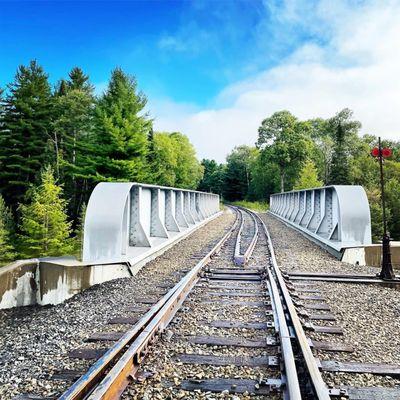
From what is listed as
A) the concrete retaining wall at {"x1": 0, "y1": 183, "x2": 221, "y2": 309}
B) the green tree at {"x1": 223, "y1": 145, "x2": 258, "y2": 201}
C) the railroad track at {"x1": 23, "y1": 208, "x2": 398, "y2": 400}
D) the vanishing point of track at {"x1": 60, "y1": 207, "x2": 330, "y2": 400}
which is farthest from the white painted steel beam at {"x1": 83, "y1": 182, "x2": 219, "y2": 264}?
the green tree at {"x1": 223, "y1": 145, "x2": 258, "y2": 201}

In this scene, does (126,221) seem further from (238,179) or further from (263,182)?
(238,179)

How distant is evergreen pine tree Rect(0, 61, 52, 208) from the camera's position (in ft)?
96.7

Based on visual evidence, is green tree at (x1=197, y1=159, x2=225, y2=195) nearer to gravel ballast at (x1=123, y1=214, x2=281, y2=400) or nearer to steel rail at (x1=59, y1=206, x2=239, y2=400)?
gravel ballast at (x1=123, y1=214, x2=281, y2=400)

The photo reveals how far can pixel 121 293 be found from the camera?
5480mm

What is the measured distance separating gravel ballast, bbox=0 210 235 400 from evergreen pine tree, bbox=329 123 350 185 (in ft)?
150

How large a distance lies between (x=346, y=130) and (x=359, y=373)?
2222 inches

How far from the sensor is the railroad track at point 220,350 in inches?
101

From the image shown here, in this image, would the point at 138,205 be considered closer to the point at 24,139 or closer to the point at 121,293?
the point at 121,293

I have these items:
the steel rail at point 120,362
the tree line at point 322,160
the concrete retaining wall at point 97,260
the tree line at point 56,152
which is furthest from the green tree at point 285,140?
the steel rail at point 120,362

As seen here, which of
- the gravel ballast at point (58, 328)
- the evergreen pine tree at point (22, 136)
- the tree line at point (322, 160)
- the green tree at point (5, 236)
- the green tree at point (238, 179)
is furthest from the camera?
the green tree at point (238, 179)

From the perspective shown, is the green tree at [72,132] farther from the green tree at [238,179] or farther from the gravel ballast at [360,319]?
the green tree at [238,179]

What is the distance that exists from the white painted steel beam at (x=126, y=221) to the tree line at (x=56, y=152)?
1332 centimetres

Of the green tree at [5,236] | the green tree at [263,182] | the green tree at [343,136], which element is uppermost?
the green tree at [343,136]

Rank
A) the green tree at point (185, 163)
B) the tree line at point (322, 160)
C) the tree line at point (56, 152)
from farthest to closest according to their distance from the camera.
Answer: the green tree at point (185, 163)
the tree line at point (322, 160)
the tree line at point (56, 152)
